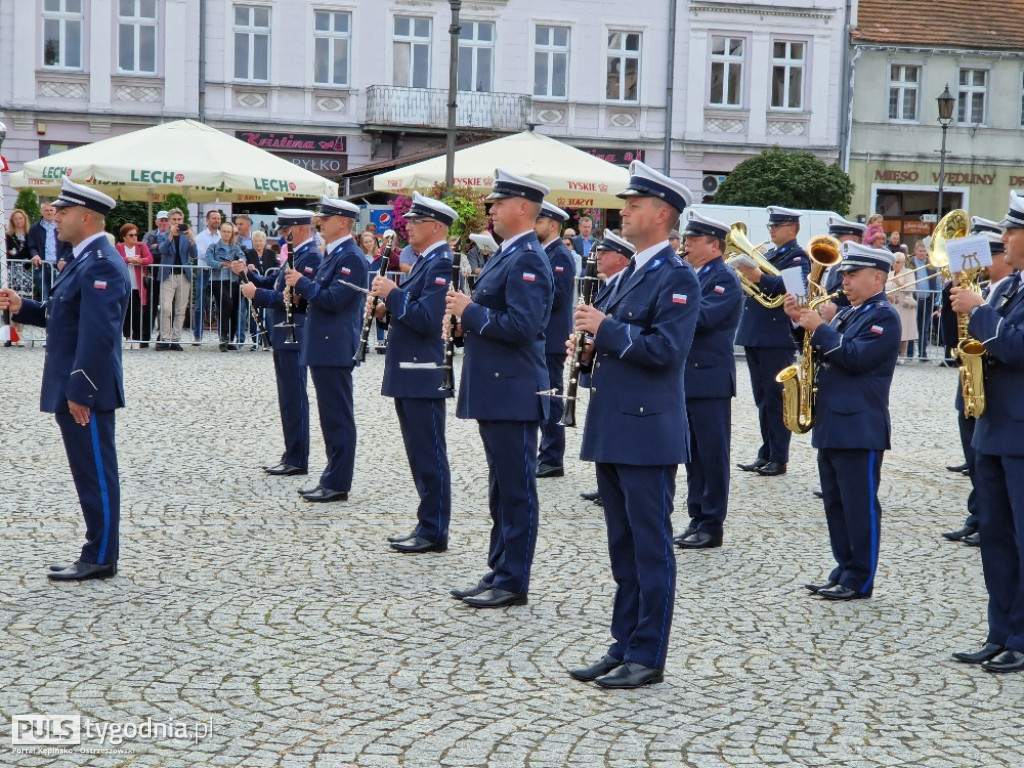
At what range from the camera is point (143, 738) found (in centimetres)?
484

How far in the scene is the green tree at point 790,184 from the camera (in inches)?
1252

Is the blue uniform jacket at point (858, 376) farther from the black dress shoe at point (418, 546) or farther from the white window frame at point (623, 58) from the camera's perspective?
the white window frame at point (623, 58)

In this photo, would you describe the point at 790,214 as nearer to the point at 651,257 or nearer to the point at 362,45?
the point at 651,257

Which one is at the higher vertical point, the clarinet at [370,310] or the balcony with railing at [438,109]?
the balcony with railing at [438,109]

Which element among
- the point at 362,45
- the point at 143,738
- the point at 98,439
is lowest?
the point at 143,738

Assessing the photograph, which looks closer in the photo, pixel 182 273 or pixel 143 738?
pixel 143 738

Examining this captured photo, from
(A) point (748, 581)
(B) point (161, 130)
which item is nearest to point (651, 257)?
(A) point (748, 581)

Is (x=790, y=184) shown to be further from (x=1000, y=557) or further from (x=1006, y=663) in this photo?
(x=1006, y=663)

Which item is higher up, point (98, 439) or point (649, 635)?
point (98, 439)

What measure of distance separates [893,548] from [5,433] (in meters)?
7.30

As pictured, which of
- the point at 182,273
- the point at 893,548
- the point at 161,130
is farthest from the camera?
the point at 161,130

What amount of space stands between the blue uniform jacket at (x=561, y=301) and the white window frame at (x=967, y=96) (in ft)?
101

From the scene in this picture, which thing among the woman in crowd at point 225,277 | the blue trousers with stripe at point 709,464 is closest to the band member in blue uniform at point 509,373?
the blue trousers with stripe at point 709,464

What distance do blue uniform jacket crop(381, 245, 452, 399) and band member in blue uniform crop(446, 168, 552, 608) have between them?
80cm
